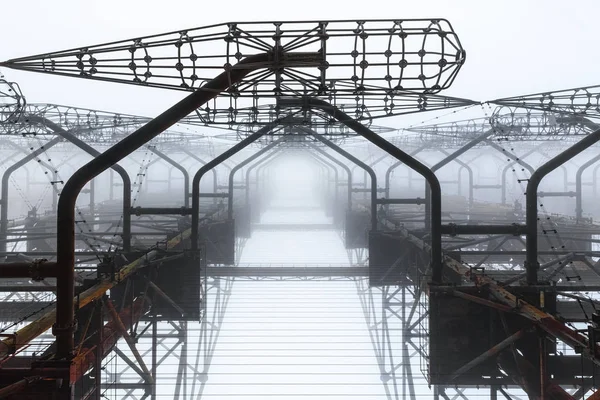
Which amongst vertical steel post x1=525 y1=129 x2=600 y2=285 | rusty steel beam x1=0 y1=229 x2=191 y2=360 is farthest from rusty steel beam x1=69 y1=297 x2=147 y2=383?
vertical steel post x1=525 y1=129 x2=600 y2=285

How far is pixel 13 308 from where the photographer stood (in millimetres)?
13523

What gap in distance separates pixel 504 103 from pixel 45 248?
23.3 meters

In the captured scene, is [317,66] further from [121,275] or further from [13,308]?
[13,308]

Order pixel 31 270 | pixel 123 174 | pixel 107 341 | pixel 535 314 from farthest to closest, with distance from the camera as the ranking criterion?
pixel 123 174, pixel 107 341, pixel 535 314, pixel 31 270

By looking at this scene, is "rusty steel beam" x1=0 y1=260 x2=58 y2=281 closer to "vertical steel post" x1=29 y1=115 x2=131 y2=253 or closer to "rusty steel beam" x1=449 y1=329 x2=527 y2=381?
"vertical steel post" x1=29 y1=115 x2=131 y2=253

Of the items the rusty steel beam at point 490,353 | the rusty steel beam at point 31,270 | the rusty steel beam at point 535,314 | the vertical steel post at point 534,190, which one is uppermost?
the vertical steel post at point 534,190

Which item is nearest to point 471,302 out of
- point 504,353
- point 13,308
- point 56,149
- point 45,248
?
point 504,353

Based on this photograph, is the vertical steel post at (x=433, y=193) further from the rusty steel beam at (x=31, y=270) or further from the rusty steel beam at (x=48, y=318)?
the rusty steel beam at (x=31, y=270)

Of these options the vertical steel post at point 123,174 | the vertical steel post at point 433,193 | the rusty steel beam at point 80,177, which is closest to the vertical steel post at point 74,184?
the rusty steel beam at point 80,177

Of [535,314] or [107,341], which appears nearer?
[535,314]

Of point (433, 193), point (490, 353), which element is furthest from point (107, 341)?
point (433, 193)

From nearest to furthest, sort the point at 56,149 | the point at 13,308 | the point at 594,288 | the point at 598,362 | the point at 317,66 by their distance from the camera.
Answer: the point at 598,362 → the point at 317,66 → the point at 594,288 → the point at 13,308 → the point at 56,149

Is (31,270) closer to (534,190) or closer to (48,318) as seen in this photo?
(48,318)

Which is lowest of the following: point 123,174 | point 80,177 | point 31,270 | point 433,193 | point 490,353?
point 490,353
